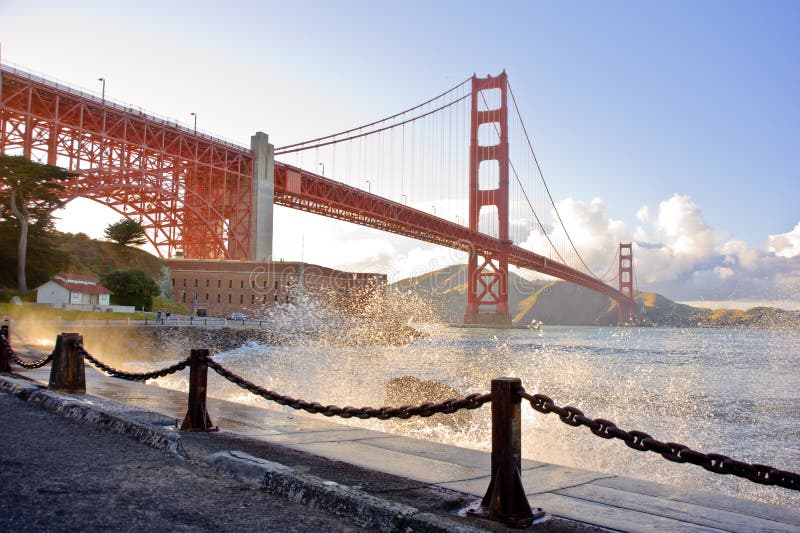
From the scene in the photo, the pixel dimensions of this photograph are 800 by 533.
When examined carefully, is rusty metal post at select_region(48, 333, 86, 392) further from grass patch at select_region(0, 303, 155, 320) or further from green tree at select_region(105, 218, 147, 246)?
green tree at select_region(105, 218, 147, 246)

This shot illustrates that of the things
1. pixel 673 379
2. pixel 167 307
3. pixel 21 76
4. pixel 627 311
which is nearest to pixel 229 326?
pixel 167 307

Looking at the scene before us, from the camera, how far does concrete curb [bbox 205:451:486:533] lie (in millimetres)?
2918

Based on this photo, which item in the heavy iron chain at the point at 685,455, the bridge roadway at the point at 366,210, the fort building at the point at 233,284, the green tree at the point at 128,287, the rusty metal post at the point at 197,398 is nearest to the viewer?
the heavy iron chain at the point at 685,455

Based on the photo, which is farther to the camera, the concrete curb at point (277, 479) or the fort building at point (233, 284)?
the fort building at point (233, 284)

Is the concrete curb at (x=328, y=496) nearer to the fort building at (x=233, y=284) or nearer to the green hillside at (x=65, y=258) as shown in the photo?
the green hillside at (x=65, y=258)

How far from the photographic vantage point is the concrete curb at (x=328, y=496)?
292 centimetres

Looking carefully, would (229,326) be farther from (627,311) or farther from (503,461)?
(627,311)

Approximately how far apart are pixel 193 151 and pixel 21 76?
14.4 metres

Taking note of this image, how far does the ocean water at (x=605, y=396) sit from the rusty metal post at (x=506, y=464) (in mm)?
5586

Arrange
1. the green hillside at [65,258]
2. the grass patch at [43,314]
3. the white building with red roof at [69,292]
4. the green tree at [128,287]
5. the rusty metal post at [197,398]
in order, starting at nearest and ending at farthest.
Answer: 1. the rusty metal post at [197,398]
2. the grass patch at [43,314]
3. the white building with red roof at [69,292]
4. the green hillside at [65,258]
5. the green tree at [128,287]

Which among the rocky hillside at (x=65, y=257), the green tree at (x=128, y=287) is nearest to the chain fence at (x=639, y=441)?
the rocky hillside at (x=65, y=257)

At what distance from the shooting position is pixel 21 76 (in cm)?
3988

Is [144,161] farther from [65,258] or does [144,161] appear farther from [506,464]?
[506,464]

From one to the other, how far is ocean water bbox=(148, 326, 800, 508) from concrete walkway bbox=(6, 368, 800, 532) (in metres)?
3.96
